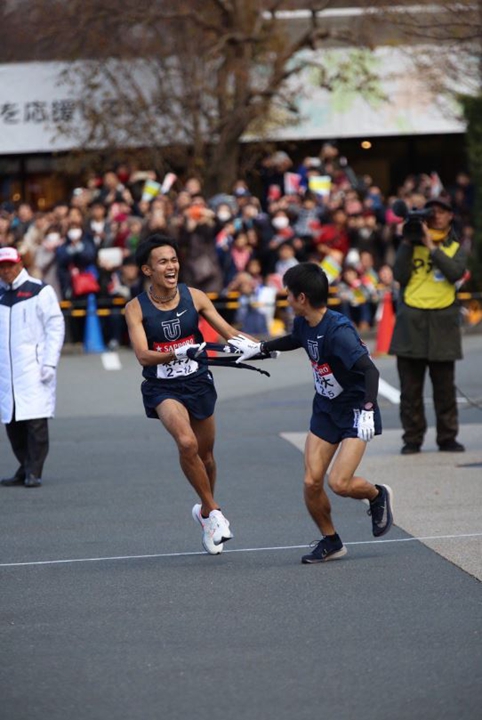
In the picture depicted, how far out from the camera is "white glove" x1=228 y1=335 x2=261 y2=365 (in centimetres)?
859

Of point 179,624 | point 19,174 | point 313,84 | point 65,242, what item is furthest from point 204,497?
point 19,174

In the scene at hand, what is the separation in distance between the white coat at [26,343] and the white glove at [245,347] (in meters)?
3.51

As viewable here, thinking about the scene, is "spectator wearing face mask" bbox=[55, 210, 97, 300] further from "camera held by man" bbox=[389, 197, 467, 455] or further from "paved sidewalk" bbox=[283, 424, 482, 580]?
"camera held by man" bbox=[389, 197, 467, 455]

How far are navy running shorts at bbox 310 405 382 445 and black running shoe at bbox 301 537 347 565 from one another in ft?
1.80

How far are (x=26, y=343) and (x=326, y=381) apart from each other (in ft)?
13.9

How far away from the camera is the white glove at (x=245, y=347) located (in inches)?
338

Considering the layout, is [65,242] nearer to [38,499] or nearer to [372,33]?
[372,33]

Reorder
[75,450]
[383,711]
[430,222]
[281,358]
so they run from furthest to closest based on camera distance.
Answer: [281,358], [75,450], [430,222], [383,711]

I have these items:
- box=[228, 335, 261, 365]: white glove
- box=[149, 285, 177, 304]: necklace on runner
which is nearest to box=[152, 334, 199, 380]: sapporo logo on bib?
box=[149, 285, 177, 304]: necklace on runner

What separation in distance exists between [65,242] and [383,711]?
1847 centimetres

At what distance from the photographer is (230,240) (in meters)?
24.0

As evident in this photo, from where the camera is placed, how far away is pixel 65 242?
76.9 ft

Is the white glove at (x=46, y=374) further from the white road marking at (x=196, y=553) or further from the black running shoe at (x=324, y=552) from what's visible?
the black running shoe at (x=324, y=552)

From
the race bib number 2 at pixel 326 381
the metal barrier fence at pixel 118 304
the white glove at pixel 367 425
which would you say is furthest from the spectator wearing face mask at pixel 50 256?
the white glove at pixel 367 425
